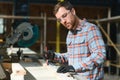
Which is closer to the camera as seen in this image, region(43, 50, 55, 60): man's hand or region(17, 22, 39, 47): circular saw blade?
region(43, 50, 55, 60): man's hand

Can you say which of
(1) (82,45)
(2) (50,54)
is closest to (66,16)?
(1) (82,45)

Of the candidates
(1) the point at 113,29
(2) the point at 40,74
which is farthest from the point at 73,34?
(1) the point at 113,29

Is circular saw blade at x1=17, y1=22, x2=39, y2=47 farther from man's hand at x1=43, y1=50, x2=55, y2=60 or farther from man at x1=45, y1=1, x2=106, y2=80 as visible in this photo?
man at x1=45, y1=1, x2=106, y2=80

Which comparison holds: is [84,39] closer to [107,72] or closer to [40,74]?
[40,74]

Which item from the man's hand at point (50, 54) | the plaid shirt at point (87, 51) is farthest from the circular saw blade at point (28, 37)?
the plaid shirt at point (87, 51)

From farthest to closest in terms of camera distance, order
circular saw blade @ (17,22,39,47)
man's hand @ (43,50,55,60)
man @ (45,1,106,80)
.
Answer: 1. circular saw blade @ (17,22,39,47)
2. man's hand @ (43,50,55,60)
3. man @ (45,1,106,80)

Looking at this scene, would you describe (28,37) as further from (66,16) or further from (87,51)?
(66,16)

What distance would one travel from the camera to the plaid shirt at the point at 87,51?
131 inches

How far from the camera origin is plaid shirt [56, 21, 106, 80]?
10.9 ft

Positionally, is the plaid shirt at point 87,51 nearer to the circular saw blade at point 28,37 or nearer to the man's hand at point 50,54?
the man's hand at point 50,54

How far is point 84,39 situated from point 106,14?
969cm

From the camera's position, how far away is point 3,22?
11.4 m

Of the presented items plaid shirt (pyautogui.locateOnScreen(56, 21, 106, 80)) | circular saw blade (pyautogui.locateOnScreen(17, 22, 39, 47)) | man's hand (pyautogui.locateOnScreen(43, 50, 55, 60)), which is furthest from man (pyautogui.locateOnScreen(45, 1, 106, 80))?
circular saw blade (pyautogui.locateOnScreen(17, 22, 39, 47))

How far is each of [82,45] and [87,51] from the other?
73 millimetres
